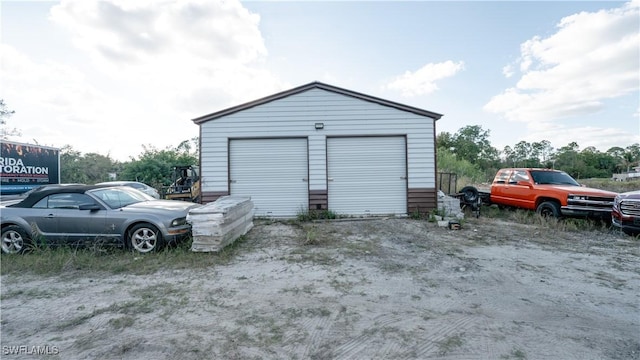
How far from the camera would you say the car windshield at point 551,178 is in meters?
9.21

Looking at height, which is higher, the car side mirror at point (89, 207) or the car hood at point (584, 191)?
the car hood at point (584, 191)

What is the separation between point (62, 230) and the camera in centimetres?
568

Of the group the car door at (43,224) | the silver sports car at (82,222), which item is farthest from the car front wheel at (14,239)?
the car door at (43,224)

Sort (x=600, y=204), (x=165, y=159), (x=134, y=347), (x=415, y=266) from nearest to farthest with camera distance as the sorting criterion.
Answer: (x=134, y=347) → (x=415, y=266) → (x=600, y=204) → (x=165, y=159)

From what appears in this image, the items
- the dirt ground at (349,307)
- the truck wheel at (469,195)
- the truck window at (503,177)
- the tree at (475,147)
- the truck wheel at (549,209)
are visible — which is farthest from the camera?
the tree at (475,147)

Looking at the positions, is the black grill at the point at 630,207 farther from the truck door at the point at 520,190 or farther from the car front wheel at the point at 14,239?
the car front wheel at the point at 14,239

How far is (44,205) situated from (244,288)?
5010 millimetres

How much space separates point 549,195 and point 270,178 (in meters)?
8.71

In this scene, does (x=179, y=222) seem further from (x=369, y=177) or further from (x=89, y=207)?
(x=369, y=177)

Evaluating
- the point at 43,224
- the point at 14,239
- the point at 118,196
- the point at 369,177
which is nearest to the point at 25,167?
the point at 14,239

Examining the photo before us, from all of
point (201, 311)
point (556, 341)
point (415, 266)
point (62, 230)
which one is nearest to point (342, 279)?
point (415, 266)

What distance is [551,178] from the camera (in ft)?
30.6

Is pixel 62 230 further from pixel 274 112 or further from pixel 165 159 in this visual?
pixel 165 159

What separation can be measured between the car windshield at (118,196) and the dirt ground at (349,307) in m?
1.67
